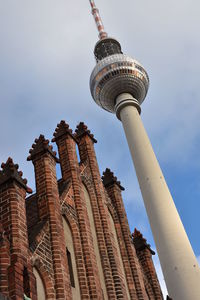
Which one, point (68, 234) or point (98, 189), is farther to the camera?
point (98, 189)

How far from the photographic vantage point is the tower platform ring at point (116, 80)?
37156mm

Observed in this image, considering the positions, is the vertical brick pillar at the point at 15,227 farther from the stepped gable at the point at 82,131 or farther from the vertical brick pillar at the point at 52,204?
the stepped gable at the point at 82,131

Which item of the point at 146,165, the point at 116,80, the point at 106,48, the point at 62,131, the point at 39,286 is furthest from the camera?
the point at 106,48

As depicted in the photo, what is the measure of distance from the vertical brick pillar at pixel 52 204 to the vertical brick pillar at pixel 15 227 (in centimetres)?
159

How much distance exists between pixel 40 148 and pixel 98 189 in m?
3.95

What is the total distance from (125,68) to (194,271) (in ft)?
73.4

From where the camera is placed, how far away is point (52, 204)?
40.8ft

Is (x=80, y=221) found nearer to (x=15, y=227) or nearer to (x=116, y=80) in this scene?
(x=15, y=227)

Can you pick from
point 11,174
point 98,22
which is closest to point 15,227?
point 11,174

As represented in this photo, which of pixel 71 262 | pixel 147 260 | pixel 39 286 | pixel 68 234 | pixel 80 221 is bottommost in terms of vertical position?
pixel 39 286

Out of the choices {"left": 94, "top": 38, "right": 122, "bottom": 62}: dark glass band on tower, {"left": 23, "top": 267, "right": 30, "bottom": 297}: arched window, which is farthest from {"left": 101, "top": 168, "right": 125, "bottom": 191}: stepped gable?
{"left": 94, "top": 38, "right": 122, "bottom": 62}: dark glass band on tower

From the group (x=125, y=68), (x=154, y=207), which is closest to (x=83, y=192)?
(x=154, y=207)

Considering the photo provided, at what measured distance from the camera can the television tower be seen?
21.2m

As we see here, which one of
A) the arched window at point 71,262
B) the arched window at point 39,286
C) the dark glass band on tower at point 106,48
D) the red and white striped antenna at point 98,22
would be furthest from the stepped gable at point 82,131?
the red and white striped antenna at point 98,22
